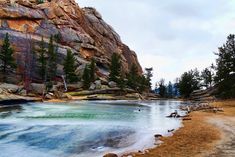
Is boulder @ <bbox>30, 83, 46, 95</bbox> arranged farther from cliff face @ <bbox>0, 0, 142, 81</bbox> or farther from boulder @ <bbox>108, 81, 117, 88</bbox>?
boulder @ <bbox>108, 81, 117, 88</bbox>

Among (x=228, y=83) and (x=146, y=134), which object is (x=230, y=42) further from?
(x=146, y=134)

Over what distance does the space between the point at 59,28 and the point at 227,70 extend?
79602 mm

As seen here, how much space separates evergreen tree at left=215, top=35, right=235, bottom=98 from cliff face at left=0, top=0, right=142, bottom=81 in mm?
54842

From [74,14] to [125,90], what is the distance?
58826mm

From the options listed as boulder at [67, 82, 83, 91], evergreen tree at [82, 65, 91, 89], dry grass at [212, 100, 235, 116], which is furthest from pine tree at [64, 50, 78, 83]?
dry grass at [212, 100, 235, 116]

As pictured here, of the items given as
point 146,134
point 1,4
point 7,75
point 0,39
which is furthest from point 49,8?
point 146,134

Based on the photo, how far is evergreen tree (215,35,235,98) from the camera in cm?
8481

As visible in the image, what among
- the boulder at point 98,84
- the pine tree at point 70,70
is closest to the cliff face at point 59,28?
the pine tree at point 70,70

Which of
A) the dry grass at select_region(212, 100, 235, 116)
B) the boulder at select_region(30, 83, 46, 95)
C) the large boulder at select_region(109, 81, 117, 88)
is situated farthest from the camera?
the large boulder at select_region(109, 81, 117, 88)

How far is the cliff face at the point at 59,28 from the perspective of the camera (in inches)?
4811

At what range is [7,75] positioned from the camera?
101 metres

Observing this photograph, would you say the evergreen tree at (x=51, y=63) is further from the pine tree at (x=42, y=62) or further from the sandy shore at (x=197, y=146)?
the sandy shore at (x=197, y=146)

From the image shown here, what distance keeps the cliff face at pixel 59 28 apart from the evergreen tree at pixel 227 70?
54.8 metres

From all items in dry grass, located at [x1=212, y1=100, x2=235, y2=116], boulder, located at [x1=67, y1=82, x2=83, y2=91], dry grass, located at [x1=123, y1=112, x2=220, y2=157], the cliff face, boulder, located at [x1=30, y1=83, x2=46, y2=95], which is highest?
the cliff face
